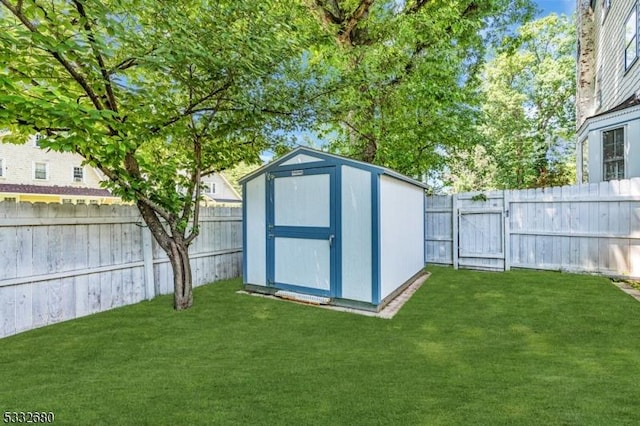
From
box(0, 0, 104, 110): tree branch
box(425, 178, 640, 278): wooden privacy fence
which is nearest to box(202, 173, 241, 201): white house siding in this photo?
box(425, 178, 640, 278): wooden privacy fence

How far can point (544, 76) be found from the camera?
17000 millimetres

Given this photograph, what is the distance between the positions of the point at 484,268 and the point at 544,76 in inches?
572

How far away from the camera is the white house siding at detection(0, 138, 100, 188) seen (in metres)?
14.4

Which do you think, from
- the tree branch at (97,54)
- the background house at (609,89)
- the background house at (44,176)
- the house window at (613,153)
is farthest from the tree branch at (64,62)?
the background house at (44,176)

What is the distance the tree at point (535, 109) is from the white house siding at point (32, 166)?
1854 centimetres

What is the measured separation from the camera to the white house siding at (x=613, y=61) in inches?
299

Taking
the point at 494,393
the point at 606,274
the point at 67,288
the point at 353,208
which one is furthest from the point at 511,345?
the point at 67,288

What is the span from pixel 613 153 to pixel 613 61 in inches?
136

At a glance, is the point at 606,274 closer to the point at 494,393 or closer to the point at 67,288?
the point at 494,393

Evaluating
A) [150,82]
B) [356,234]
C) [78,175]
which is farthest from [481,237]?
[78,175]

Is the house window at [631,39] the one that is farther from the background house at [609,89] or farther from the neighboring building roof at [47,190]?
the neighboring building roof at [47,190]

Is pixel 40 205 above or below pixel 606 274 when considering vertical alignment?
above

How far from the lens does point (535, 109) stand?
1758 centimetres

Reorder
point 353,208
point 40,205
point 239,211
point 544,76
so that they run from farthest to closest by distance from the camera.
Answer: point 544,76 → point 239,211 → point 353,208 → point 40,205
